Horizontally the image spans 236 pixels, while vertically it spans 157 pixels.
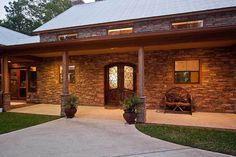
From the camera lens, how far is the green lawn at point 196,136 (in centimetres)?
451

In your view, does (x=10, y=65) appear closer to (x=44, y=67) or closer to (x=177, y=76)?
(x=44, y=67)

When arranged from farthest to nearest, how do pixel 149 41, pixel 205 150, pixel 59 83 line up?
pixel 59 83
pixel 149 41
pixel 205 150

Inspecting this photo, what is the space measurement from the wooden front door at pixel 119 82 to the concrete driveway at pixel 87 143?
389 cm

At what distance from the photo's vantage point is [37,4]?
29.6 m

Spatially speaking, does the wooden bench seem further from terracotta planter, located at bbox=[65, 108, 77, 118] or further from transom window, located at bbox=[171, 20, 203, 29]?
terracotta planter, located at bbox=[65, 108, 77, 118]

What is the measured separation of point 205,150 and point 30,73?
38.2 feet

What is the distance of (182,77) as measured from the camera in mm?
9438

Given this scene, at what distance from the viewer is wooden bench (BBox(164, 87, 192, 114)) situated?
872 cm

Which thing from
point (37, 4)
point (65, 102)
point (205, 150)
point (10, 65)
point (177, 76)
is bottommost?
point (205, 150)

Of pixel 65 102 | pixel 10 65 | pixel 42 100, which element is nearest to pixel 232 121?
pixel 65 102

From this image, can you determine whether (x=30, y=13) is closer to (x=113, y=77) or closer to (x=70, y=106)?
(x=113, y=77)

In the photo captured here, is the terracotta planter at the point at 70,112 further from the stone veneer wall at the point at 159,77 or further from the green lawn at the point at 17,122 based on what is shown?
the stone veneer wall at the point at 159,77

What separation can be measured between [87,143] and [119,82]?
19.3 ft

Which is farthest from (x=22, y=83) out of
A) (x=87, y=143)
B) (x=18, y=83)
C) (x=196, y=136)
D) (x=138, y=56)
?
(x=196, y=136)
